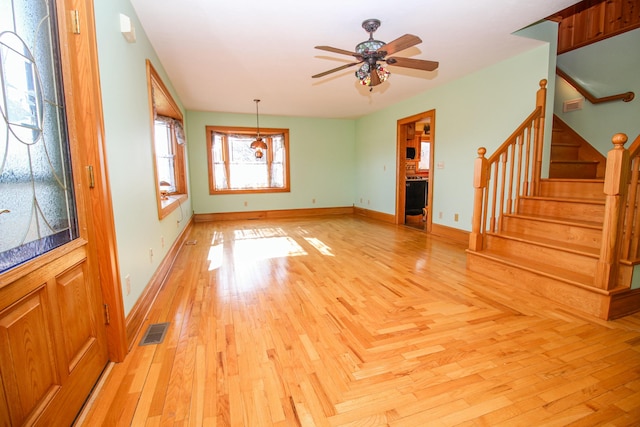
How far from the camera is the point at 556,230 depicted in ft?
9.62

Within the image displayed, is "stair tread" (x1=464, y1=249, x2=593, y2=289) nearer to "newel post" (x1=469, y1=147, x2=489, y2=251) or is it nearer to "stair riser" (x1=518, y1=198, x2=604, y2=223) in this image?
"newel post" (x1=469, y1=147, x2=489, y2=251)

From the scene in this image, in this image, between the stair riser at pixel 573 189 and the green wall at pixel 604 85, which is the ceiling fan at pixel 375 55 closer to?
the stair riser at pixel 573 189

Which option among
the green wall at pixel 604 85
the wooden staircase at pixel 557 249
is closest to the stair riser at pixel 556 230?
the wooden staircase at pixel 557 249

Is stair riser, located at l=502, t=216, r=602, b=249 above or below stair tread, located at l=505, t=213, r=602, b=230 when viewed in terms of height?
below

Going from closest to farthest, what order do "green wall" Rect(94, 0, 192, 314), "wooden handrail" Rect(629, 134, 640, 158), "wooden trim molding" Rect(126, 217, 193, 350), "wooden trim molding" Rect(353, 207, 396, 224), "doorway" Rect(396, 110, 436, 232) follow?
"green wall" Rect(94, 0, 192, 314) < "wooden trim molding" Rect(126, 217, 193, 350) < "wooden handrail" Rect(629, 134, 640, 158) < "doorway" Rect(396, 110, 436, 232) < "wooden trim molding" Rect(353, 207, 396, 224)

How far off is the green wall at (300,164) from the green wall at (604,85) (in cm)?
453

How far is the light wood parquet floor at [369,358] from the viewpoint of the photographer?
133cm

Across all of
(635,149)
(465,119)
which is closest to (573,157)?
(465,119)

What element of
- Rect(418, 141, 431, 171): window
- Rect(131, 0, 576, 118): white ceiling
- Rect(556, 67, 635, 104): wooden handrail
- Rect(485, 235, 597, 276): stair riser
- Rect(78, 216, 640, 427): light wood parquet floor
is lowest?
Rect(78, 216, 640, 427): light wood parquet floor

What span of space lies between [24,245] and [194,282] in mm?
Answer: 1961

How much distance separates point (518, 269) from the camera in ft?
9.01

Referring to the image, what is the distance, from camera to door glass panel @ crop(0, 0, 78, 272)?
3.37 feet

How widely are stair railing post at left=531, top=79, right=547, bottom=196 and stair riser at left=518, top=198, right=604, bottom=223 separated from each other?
0.79ft

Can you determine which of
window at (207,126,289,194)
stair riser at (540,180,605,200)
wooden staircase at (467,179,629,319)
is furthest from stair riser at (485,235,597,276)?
window at (207,126,289,194)
